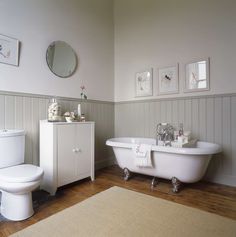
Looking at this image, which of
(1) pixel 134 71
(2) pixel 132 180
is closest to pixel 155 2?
(1) pixel 134 71

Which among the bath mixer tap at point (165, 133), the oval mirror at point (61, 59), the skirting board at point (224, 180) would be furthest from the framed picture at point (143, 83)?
the skirting board at point (224, 180)

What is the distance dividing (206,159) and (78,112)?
5.71 ft

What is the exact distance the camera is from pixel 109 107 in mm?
3533

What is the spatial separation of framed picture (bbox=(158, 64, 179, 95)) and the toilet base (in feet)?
7.68

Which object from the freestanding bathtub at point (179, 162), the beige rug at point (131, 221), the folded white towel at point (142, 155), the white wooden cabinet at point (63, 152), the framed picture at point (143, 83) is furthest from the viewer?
the framed picture at point (143, 83)

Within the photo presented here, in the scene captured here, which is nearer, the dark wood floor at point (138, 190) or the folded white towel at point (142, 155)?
the dark wood floor at point (138, 190)

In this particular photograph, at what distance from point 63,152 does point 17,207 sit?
76 cm

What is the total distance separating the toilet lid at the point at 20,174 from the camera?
1.58 meters

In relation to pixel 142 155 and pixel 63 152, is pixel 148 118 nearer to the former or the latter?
pixel 142 155

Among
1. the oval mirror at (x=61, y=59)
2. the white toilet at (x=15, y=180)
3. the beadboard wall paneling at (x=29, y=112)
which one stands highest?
the oval mirror at (x=61, y=59)

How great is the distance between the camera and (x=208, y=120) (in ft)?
8.54

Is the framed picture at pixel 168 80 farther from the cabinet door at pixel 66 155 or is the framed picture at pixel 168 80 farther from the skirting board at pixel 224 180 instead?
the cabinet door at pixel 66 155

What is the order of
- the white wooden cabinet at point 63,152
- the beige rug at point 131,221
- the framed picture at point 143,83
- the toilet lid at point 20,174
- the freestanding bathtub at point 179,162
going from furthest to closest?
1. the framed picture at point 143,83
2. the white wooden cabinet at point 63,152
3. the freestanding bathtub at point 179,162
4. the toilet lid at point 20,174
5. the beige rug at point 131,221

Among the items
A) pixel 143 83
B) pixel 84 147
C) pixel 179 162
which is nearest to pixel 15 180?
pixel 84 147
